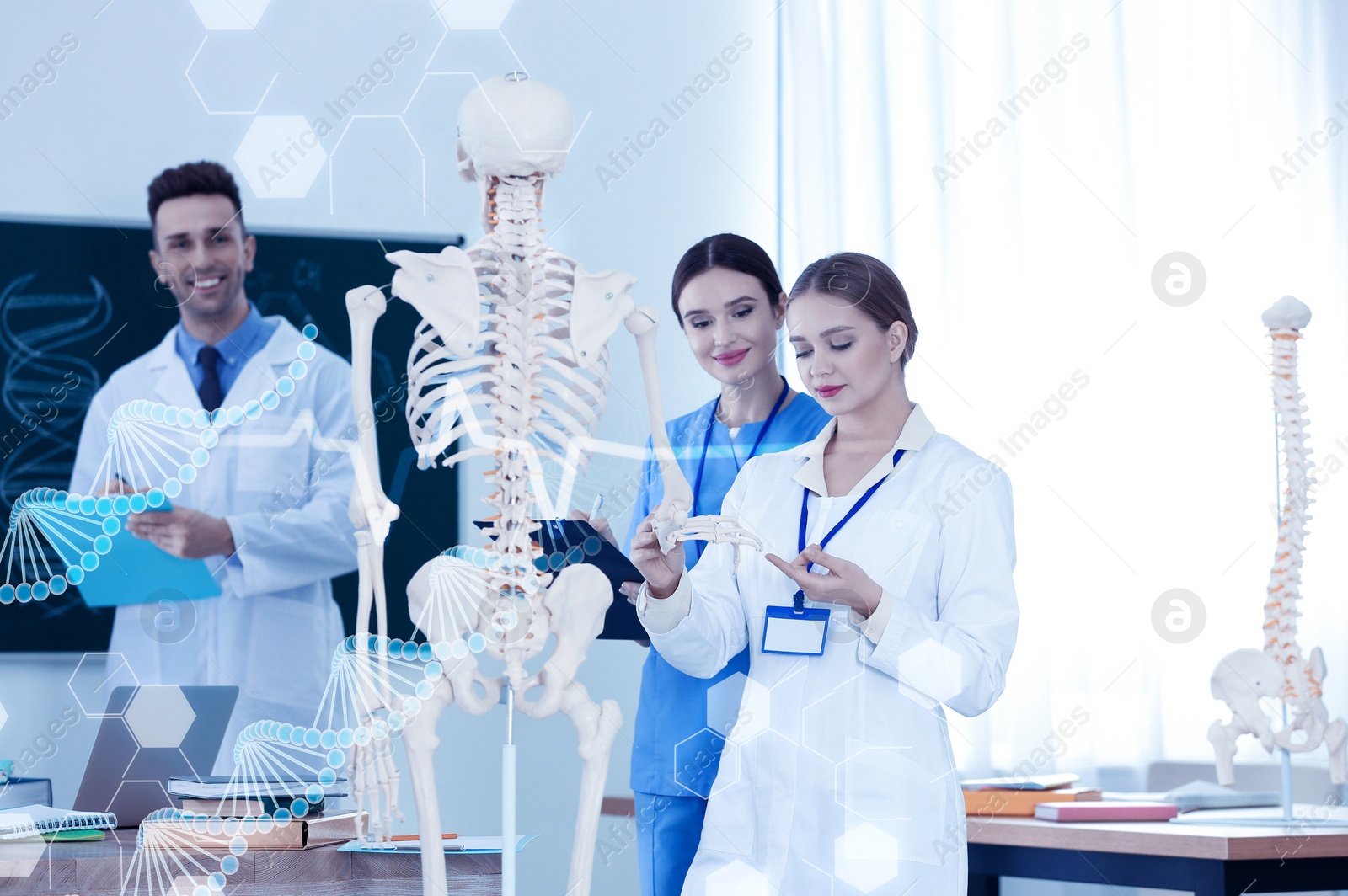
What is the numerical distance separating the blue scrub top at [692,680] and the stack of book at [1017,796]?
500 millimetres

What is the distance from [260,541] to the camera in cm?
233

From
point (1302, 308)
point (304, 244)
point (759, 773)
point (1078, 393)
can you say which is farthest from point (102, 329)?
point (1302, 308)

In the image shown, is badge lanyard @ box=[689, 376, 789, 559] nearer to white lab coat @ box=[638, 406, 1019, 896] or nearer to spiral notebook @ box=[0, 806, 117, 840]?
white lab coat @ box=[638, 406, 1019, 896]

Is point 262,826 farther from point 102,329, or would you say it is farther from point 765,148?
point 765,148

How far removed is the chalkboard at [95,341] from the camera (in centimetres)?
238

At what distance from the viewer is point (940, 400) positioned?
2725 mm

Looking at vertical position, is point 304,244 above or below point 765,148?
below

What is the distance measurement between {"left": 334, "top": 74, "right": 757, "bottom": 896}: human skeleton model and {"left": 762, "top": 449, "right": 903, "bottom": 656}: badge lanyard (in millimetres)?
132

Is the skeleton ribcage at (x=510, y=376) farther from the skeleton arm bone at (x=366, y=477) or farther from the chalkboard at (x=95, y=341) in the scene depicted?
the chalkboard at (x=95, y=341)

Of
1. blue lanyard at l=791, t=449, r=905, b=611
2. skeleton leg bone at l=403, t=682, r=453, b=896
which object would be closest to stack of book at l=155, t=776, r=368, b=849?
skeleton leg bone at l=403, t=682, r=453, b=896

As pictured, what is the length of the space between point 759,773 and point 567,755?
0.94 m
